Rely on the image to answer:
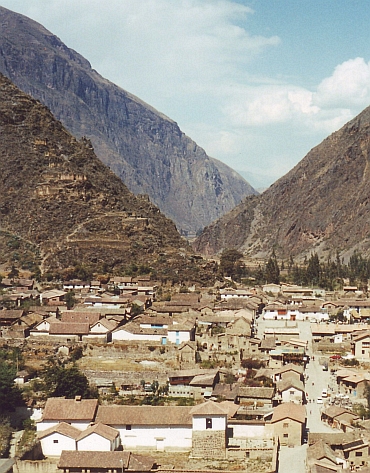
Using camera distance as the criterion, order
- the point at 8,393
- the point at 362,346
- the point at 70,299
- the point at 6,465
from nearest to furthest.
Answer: the point at 6,465 < the point at 8,393 < the point at 362,346 < the point at 70,299

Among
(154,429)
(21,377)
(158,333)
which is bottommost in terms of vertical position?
(154,429)

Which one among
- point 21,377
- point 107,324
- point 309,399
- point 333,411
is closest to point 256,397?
point 309,399

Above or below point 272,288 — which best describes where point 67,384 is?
below

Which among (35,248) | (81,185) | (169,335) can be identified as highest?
(81,185)

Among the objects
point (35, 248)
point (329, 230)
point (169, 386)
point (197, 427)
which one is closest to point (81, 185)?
point (35, 248)

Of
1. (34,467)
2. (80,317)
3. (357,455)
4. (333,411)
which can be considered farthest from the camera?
(80,317)

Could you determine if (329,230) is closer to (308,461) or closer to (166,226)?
(166,226)

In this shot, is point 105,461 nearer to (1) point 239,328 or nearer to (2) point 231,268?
(1) point 239,328
